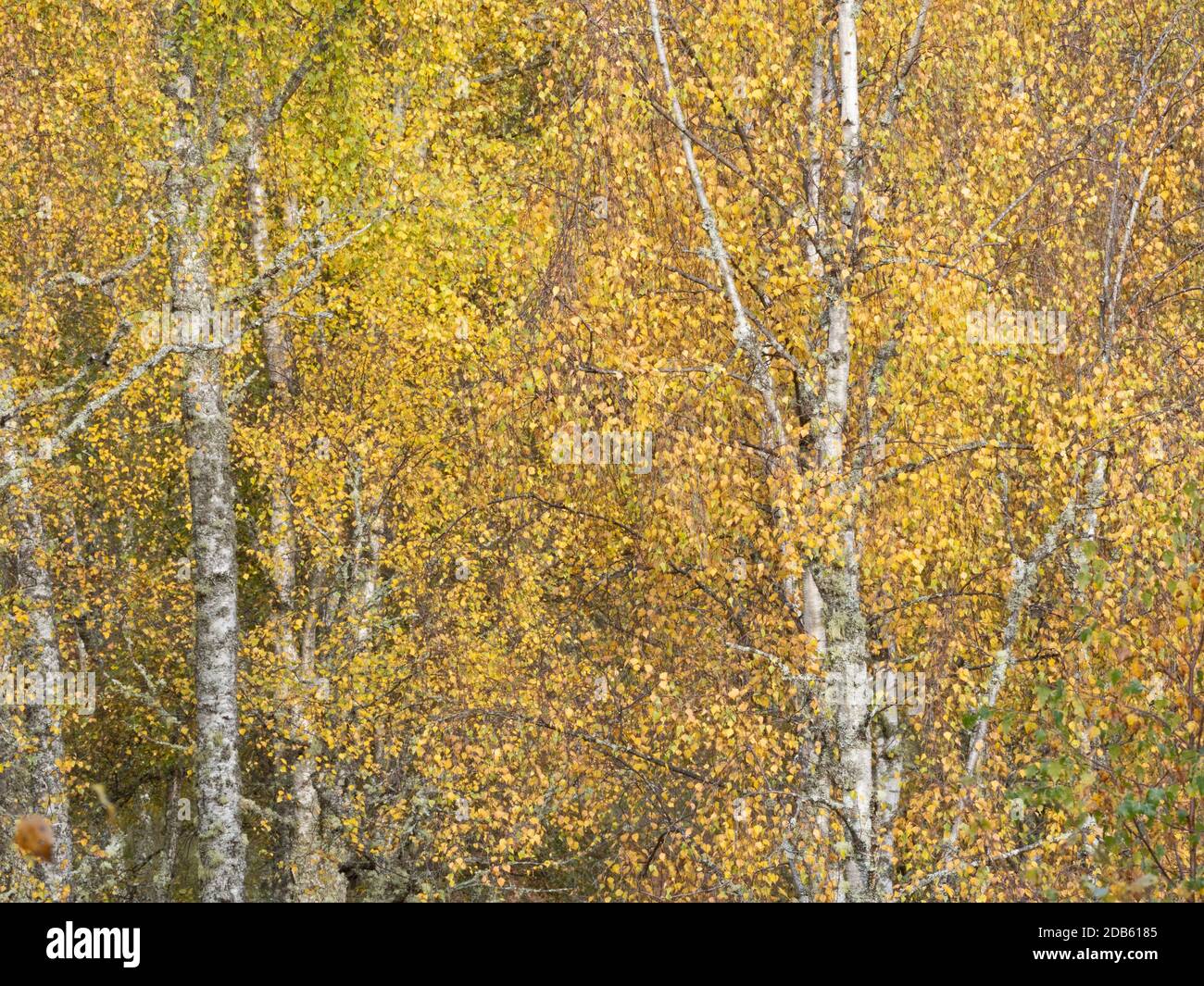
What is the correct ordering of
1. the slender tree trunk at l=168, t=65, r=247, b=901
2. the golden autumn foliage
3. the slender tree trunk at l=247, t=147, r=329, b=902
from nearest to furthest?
the golden autumn foliage → the slender tree trunk at l=168, t=65, r=247, b=901 → the slender tree trunk at l=247, t=147, r=329, b=902

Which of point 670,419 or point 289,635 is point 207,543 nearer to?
point 670,419

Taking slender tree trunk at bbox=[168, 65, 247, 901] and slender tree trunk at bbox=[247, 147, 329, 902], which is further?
slender tree trunk at bbox=[247, 147, 329, 902]

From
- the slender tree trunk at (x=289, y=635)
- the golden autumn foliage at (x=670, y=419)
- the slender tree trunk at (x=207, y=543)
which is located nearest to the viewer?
the golden autumn foliage at (x=670, y=419)

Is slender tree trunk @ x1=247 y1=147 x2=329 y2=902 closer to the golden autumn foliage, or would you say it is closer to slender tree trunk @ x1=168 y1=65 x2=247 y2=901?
the golden autumn foliage

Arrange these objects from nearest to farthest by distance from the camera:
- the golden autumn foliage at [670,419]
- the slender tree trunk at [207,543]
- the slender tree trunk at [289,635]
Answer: the golden autumn foliage at [670,419], the slender tree trunk at [207,543], the slender tree trunk at [289,635]

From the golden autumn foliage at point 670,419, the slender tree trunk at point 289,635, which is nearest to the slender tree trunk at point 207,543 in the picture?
the golden autumn foliage at point 670,419

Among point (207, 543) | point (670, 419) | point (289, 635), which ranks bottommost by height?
point (289, 635)

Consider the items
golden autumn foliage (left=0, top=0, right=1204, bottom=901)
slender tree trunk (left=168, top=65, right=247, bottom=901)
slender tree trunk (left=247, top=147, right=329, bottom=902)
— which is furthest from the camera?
slender tree trunk (left=247, top=147, right=329, bottom=902)

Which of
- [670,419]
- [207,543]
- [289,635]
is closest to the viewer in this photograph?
[670,419]

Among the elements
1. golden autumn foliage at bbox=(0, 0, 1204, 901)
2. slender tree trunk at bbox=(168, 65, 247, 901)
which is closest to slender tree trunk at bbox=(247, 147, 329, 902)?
golden autumn foliage at bbox=(0, 0, 1204, 901)

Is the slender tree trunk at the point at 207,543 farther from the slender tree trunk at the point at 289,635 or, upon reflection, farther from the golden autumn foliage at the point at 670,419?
the slender tree trunk at the point at 289,635

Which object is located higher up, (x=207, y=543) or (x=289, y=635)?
(x=207, y=543)

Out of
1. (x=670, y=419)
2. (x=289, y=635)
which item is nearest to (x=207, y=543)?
(x=670, y=419)

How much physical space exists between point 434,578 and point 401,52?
650cm
